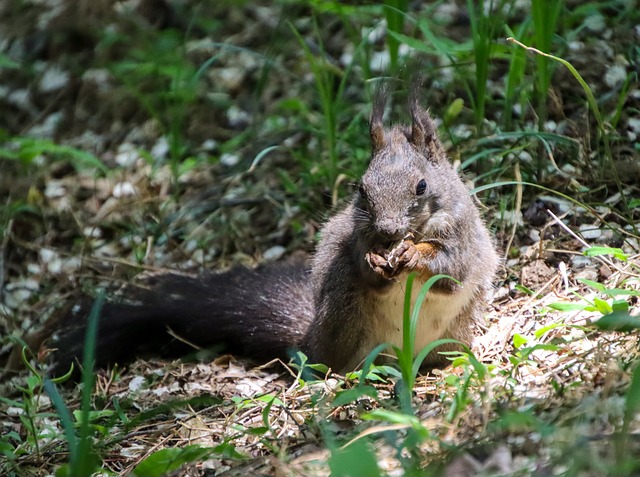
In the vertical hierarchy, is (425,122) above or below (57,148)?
above

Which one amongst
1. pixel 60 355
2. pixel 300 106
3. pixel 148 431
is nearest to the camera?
pixel 148 431

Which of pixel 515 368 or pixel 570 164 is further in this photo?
Result: pixel 570 164

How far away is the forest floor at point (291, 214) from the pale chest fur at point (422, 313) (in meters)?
0.21

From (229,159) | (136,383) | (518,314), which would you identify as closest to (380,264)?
(518,314)

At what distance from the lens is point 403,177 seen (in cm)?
327

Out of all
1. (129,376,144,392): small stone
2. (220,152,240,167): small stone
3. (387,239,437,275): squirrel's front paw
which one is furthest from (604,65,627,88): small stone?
(129,376,144,392): small stone

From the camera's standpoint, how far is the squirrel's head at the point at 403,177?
3219mm

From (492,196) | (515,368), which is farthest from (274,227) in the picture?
(515,368)

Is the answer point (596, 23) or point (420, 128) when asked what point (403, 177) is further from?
point (596, 23)

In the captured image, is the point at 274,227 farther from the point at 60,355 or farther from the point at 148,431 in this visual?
the point at 148,431

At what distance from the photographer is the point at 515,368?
9.73 ft

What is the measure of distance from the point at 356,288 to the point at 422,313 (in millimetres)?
287

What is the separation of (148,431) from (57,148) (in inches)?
95.3

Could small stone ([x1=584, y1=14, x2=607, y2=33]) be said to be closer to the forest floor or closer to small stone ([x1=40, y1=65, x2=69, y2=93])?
the forest floor
